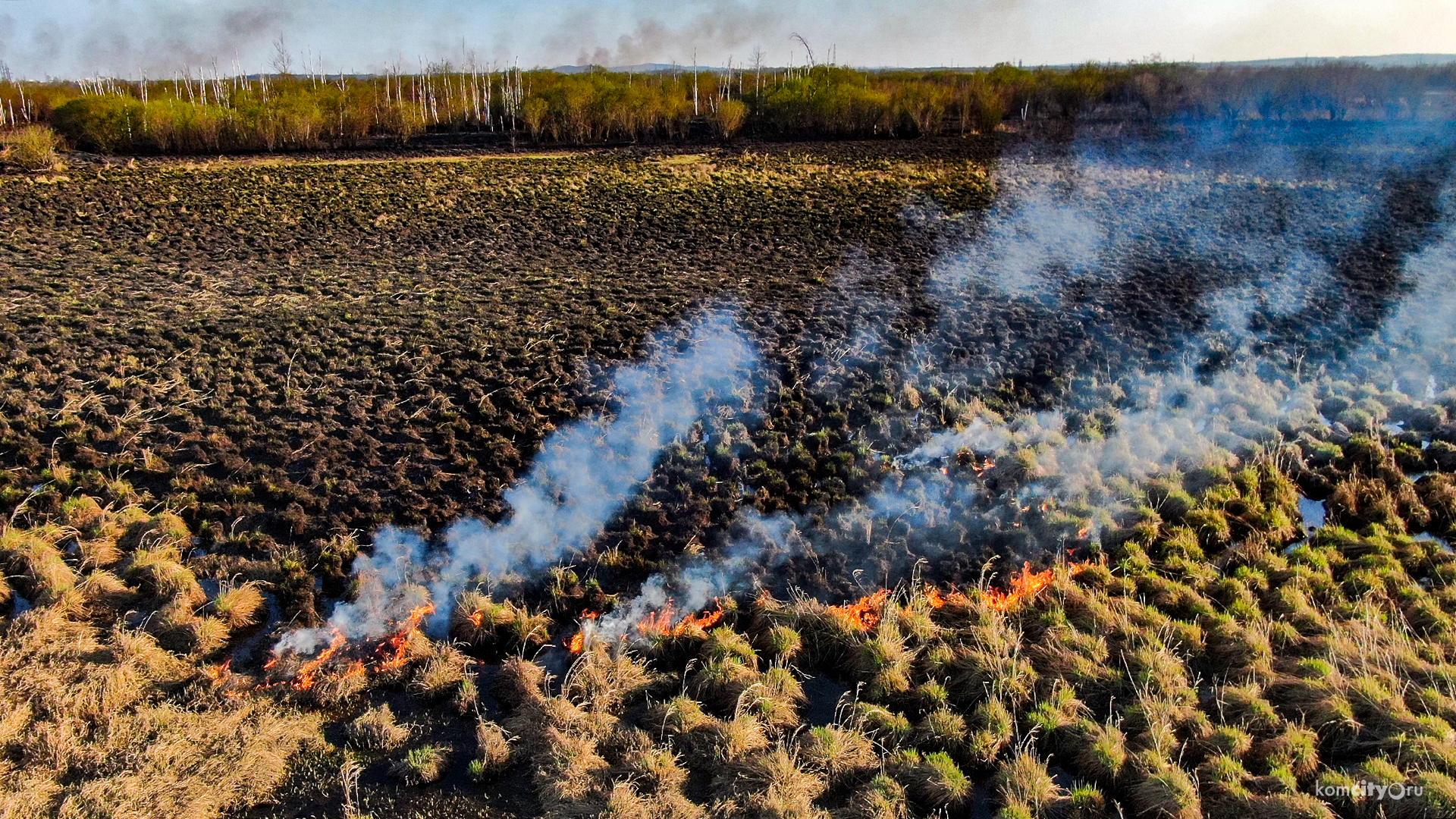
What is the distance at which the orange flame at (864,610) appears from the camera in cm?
729

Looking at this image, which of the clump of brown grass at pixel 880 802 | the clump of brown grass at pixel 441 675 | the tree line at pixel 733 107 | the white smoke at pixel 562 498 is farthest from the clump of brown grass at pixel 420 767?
the tree line at pixel 733 107

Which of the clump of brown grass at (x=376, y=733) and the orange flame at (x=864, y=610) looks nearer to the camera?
the clump of brown grass at (x=376, y=733)

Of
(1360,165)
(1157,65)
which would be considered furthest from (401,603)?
(1157,65)

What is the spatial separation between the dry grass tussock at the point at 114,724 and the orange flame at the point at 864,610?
425cm

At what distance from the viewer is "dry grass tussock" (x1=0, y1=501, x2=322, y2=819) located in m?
5.30

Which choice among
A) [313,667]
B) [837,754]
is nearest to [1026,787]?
[837,754]

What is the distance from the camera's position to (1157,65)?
47.0 meters

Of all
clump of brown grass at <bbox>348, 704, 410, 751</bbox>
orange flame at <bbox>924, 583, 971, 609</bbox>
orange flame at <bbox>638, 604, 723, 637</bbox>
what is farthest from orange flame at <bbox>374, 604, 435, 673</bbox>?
orange flame at <bbox>924, 583, 971, 609</bbox>

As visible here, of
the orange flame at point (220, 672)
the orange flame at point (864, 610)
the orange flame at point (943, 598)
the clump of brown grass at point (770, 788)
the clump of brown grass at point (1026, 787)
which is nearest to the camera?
the clump of brown grass at point (770, 788)

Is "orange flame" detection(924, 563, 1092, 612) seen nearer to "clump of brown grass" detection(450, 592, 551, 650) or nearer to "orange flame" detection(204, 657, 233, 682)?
"clump of brown grass" detection(450, 592, 551, 650)

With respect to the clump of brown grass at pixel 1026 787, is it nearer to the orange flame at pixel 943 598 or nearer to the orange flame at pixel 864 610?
the orange flame at pixel 864 610

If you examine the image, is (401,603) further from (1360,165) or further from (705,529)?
(1360,165)

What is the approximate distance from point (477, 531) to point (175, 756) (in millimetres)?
3340

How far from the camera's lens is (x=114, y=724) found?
19.3 ft
